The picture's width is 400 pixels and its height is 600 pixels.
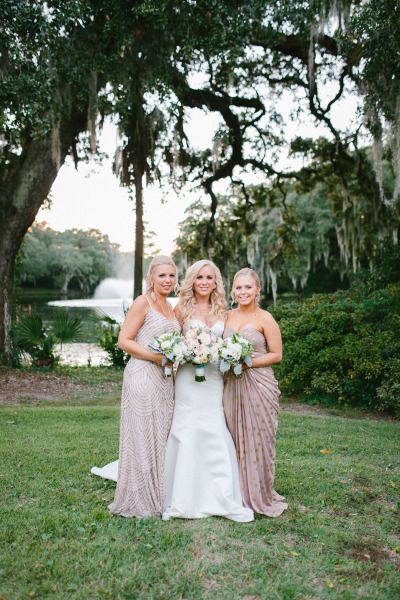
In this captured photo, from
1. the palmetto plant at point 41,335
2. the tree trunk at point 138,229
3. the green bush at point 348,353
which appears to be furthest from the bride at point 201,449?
the palmetto plant at point 41,335

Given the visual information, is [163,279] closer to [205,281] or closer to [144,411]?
[205,281]

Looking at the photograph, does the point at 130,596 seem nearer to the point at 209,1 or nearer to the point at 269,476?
the point at 269,476

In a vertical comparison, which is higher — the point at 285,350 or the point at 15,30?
the point at 15,30

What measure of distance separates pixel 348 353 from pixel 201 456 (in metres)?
5.61

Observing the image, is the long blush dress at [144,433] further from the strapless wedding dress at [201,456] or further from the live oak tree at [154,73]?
the live oak tree at [154,73]

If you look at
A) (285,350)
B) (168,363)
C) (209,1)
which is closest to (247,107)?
(209,1)

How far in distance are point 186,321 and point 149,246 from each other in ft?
180

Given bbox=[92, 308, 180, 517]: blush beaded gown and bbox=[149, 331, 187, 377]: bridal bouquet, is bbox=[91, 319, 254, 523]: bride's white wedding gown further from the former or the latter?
bbox=[149, 331, 187, 377]: bridal bouquet

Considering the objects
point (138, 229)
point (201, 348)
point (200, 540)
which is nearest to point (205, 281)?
point (201, 348)

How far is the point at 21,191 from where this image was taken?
11711mm

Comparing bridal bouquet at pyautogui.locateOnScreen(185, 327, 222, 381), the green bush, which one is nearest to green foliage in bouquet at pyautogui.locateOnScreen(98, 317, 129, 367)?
the green bush

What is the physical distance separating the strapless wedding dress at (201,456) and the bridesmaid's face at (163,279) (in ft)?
1.27

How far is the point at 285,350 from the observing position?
34.6 feet

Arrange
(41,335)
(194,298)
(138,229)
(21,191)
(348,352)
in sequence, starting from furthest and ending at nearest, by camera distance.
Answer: (138,229)
(41,335)
(21,191)
(348,352)
(194,298)
